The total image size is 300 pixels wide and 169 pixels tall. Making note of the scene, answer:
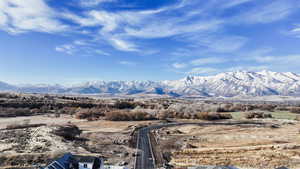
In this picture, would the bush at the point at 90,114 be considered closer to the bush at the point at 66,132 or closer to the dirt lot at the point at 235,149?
the bush at the point at 66,132

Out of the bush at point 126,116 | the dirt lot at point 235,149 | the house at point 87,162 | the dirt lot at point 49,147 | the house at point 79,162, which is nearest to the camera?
the house at point 79,162

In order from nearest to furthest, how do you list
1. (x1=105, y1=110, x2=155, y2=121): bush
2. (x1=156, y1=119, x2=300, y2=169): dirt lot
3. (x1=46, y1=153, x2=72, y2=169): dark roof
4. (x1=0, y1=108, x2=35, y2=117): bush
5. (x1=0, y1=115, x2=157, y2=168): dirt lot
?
1. (x1=46, y1=153, x2=72, y2=169): dark roof
2. (x1=0, y1=115, x2=157, y2=168): dirt lot
3. (x1=156, y1=119, x2=300, y2=169): dirt lot
4. (x1=0, y1=108, x2=35, y2=117): bush
5. (x1=105, y1=110, x2=155, y2=121): bush

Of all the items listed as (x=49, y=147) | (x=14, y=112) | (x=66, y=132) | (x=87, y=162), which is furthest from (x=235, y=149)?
(x=14, y=112)

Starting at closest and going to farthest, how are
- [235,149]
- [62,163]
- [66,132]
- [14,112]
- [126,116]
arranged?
1. [62,163]
2. [235,149]
3. [66,132]
4. [14,112]
5. [126,116]

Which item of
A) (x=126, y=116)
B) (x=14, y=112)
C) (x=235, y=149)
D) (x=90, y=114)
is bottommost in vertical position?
(x=235, y=149)

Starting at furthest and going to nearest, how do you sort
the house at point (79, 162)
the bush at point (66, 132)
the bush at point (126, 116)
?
the bush at point (126, 116) < the bush at point (66, 132) < the house at point (79, 162)

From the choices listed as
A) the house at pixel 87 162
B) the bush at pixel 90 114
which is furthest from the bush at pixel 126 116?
the house at pixel 87 162

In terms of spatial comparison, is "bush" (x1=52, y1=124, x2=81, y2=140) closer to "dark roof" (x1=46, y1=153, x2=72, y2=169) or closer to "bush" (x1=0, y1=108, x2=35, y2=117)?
"dark roof" (x1=46, y1=153, x2=72, y2=169)

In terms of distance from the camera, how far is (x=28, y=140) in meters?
70.3

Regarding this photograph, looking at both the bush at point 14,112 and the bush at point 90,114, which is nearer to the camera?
the bush at point 14,112

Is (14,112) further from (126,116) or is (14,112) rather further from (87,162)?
(87,162)

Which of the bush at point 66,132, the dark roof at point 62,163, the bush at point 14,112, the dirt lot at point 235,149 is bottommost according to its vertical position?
the dirt lot at point 235,149

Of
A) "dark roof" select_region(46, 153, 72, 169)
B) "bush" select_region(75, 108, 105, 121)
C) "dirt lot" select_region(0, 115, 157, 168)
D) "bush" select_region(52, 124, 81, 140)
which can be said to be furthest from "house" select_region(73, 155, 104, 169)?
"bush" select_region(75, 108, 105, 121)

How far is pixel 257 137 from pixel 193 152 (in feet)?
107
